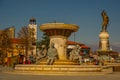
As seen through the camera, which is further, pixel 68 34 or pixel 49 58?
pixel 68 34

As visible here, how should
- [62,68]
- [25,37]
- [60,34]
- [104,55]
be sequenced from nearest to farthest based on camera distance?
[62,68] → [60,34] → [104,55] → [25,37]

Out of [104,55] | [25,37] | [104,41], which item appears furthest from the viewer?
[25,37]

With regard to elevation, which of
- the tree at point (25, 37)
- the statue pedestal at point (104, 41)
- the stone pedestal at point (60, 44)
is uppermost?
the tree at point (25, 37)

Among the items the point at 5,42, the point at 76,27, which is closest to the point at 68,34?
the point at 76,27

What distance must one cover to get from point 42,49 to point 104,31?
18.7 m

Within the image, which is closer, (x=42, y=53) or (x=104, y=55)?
(x=42, y=53)

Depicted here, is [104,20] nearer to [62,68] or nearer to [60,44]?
[60,44]

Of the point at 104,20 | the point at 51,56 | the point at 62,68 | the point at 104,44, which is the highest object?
Result: the point at 104,20

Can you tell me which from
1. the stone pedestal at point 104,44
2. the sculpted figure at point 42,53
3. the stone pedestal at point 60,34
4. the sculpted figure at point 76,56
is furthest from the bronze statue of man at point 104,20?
the sculpted figure at point 42,53

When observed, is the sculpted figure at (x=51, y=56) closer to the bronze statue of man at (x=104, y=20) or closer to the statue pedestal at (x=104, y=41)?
the statue pedestal at (x=104, y=41)

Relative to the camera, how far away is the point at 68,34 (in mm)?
22938

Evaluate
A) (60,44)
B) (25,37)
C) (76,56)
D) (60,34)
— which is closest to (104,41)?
(60,44)

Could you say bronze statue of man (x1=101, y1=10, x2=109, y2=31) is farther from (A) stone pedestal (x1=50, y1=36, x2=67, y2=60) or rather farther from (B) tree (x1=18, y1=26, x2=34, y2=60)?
(B) tree (x1=18, y1=26, x2=34, y2=60)

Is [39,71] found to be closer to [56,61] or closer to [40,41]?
[56,61]
